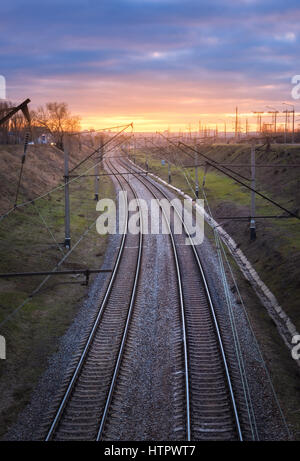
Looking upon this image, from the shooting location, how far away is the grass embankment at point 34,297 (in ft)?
44.3

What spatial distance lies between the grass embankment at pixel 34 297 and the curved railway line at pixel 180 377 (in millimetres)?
1389

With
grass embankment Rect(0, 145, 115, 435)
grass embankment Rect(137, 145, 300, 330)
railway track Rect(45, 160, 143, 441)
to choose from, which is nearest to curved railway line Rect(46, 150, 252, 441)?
railway track Rect(45, 160, 143, 441)

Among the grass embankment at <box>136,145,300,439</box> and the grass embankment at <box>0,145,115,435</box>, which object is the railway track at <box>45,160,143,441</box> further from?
the grass embankment at <box>136,145,300,439</box>

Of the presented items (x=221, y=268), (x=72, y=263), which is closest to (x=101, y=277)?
(x=72, y=263)

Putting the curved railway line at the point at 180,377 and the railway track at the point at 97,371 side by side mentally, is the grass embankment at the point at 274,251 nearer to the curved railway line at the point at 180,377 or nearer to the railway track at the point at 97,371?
the curved railway line at the point at 180,377

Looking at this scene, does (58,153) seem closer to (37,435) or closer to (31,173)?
(31,173)

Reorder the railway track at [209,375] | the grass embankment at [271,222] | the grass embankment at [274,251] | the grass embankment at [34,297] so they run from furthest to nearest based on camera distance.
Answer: the grass embankment at [271,222] < the grass embankment at [274,251] < the grass embankment at [34,297] < the railway track at [209,375]

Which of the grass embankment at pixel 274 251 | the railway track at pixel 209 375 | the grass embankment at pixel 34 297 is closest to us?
the railway track at pixel 209 375

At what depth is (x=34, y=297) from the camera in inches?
778

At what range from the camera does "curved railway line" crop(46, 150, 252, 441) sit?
11000mm

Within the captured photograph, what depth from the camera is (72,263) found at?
24562 millimetres

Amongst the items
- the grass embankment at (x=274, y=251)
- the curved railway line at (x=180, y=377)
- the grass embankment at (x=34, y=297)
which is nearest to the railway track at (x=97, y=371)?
the curved railway line at (x=180, y=377)

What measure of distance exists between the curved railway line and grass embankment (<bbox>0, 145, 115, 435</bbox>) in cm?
139

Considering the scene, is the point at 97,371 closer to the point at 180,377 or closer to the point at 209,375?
the point at 180,377
